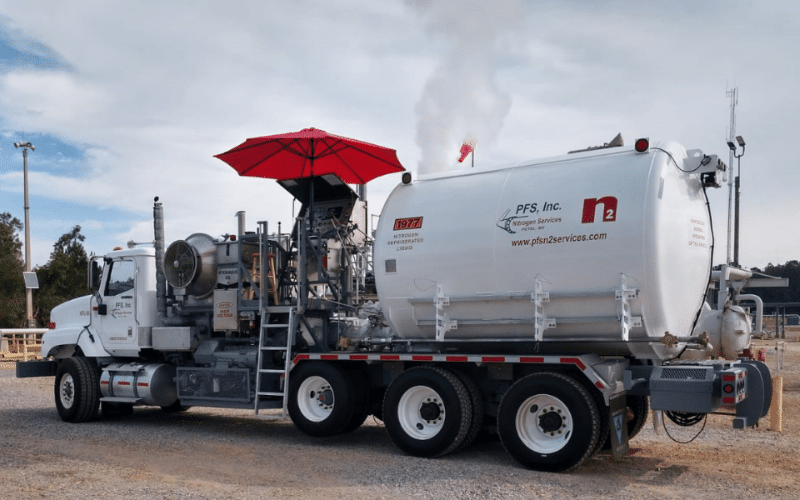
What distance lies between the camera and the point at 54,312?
14656 mm

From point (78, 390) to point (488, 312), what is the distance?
25.3ft

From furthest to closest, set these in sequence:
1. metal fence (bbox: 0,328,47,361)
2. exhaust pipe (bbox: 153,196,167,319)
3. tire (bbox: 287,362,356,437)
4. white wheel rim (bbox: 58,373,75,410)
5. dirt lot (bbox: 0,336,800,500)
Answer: metal fence (bbox: 0,328,47,361)
white wheel rim (bbox: 58,373,75,410)
exhaust pipe (bbox: 153,196,167,319)
tire (bbox: 287,362,356,437)
dirt lot (bbox: 0,336,800,500)

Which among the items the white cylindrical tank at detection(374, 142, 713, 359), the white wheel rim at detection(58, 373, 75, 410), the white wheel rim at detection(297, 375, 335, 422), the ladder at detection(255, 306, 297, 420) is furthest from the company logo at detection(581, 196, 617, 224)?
the white wheel rim at detection(58, 373, 75, 410)

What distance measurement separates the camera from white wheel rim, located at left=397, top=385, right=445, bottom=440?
32.6 feet

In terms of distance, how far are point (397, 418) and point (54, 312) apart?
796 cm

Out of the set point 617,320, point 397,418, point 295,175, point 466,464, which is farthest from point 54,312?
point 617,320

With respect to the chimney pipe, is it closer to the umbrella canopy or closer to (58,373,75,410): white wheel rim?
the umbrella canopy

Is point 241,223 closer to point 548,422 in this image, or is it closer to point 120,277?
point 120,277

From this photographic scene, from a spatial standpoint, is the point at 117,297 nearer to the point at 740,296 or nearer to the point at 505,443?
the point at 505,443

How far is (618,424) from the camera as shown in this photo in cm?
903

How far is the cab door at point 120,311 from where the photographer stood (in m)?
13.4

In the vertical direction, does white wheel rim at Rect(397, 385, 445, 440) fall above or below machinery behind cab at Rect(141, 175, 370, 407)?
below

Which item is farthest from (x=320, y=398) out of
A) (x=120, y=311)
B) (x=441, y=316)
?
(x=120, y=311)

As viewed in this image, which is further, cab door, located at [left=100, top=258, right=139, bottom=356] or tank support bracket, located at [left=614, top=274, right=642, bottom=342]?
cab door, located at [left=100, top=258, right=139, bottom=356]
